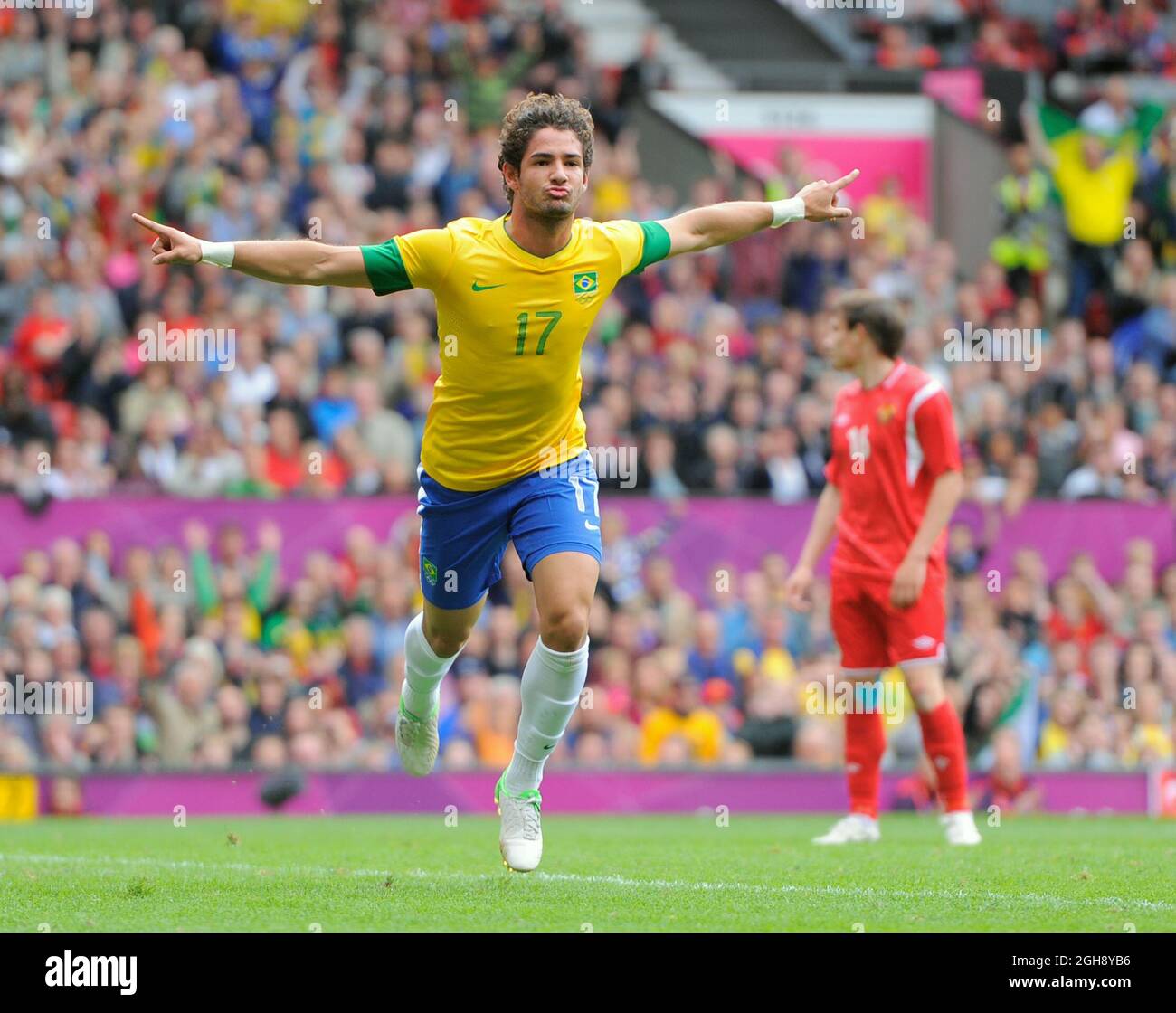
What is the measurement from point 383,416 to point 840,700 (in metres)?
4.33

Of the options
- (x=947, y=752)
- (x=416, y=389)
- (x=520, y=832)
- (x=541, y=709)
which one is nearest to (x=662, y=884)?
(x=520, y=832)

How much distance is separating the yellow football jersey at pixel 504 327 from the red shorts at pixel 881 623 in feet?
7.94

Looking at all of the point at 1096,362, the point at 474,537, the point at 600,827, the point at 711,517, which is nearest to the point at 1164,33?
the point at 1096,362

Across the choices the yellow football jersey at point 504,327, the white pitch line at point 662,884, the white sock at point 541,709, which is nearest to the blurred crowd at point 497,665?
the white pitch line at point 662,884

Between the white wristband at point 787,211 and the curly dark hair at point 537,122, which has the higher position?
the curly dark hair at point 537,122

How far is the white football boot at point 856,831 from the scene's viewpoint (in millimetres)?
10859

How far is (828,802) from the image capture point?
14.8m

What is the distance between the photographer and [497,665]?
15.6 m

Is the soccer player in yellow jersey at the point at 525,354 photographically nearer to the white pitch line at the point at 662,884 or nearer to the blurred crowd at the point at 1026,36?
the white pitch line at the point at 662,884

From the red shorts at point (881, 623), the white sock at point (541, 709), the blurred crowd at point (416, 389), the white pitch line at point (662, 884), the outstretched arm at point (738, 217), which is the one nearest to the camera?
the white pitch line at point (662, 884)

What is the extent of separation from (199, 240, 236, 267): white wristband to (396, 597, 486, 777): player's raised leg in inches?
79.0

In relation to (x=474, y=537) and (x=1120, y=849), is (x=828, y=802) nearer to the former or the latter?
(x=1120, y=849)

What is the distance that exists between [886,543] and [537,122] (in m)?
3.47

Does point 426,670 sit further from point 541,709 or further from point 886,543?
point 886,543
